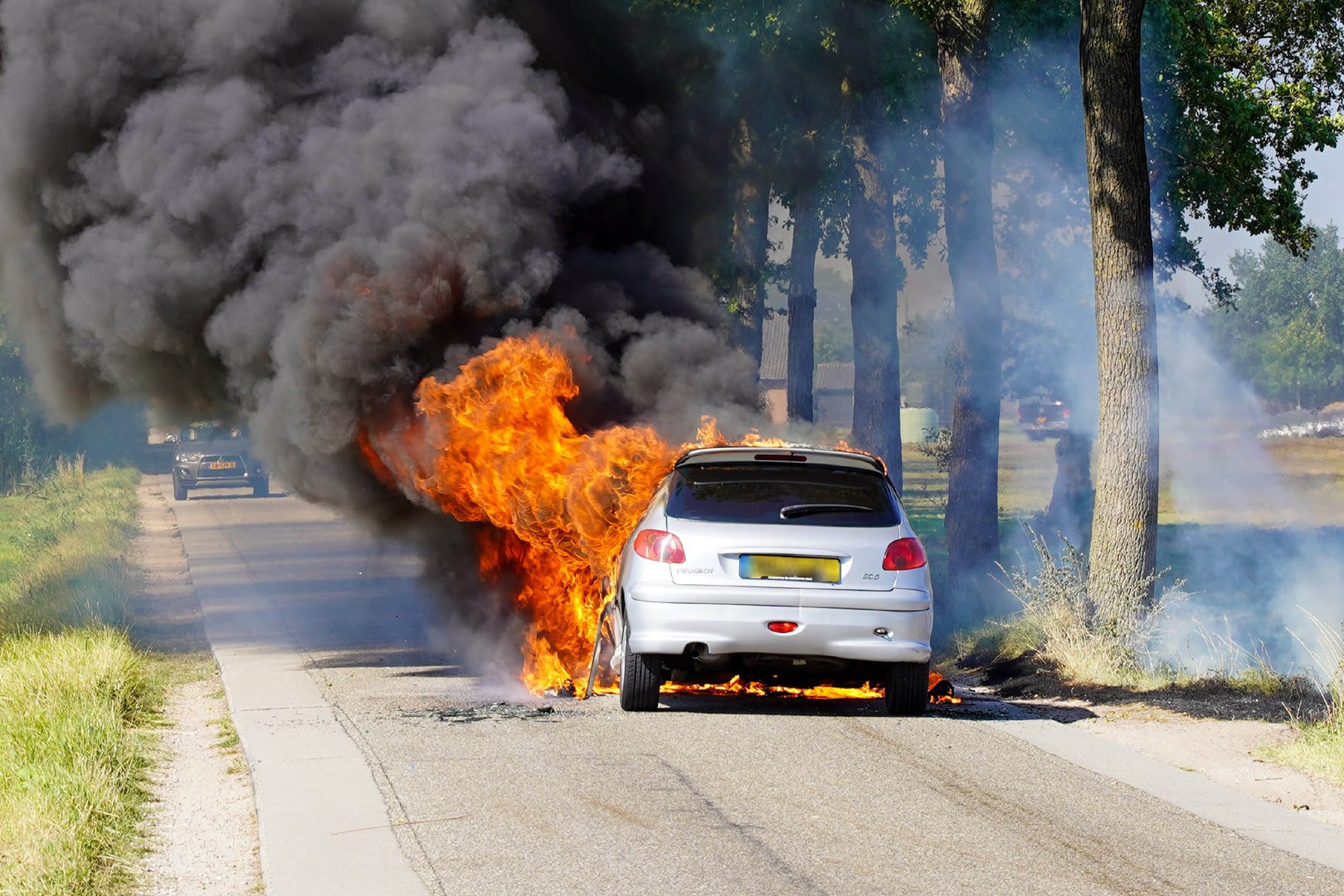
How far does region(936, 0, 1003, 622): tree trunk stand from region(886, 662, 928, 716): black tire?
598 centimetres

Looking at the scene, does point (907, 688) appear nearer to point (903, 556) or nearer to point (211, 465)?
point (903, 556)

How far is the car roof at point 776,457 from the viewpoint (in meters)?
9.30

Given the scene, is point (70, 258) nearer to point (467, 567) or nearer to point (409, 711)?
point (467, 567)

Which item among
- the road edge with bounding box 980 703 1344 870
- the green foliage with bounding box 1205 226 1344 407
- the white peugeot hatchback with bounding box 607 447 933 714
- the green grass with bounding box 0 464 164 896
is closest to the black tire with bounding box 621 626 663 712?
the white peugeot hatchback with bounding box 607 447 933 714

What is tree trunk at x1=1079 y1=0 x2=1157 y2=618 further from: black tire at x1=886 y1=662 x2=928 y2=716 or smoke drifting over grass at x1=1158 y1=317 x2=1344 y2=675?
black tire at x1=886 y1=662 x2=928 y2=716

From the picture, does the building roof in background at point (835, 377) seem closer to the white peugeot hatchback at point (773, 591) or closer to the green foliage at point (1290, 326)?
the green foliage at point (1290, 326)

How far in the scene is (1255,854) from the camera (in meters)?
6.16

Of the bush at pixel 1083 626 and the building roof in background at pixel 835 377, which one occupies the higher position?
the building roof in background at pixel 835 377

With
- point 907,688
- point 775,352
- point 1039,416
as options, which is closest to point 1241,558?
point 907,688

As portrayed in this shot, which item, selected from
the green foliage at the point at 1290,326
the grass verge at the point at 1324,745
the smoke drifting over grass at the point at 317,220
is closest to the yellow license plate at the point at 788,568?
the grass verge at the point at 1324,745

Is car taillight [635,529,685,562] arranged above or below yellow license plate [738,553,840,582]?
above

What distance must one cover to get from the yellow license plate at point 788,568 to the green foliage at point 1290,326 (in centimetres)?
7916

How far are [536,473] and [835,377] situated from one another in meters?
89.5

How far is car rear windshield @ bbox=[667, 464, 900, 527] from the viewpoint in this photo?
8945mm
